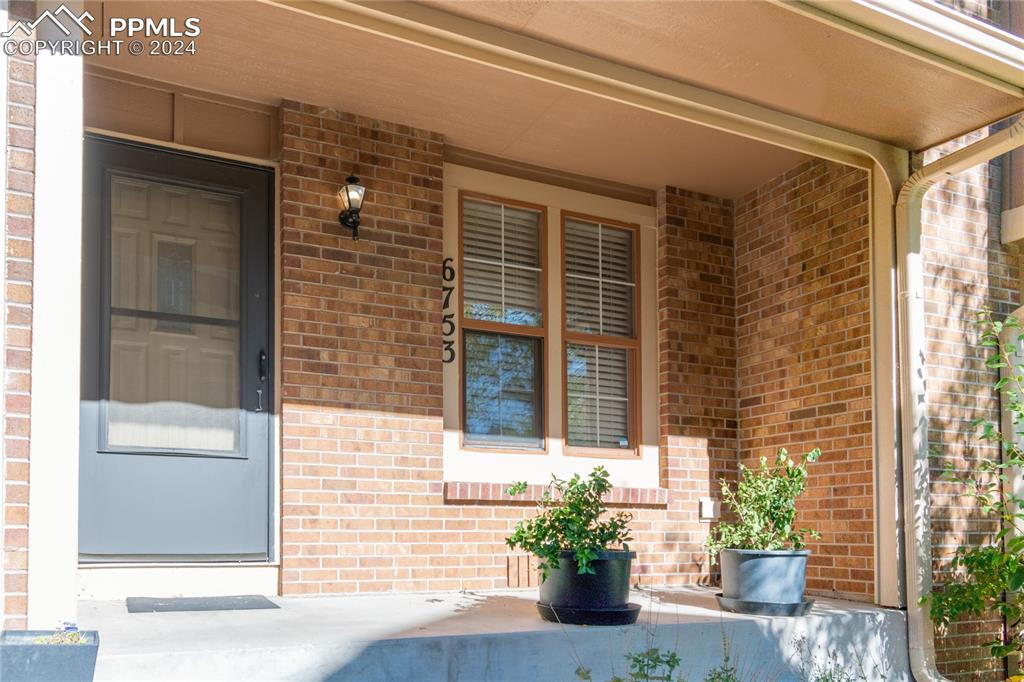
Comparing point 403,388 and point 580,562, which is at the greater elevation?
point 403,388

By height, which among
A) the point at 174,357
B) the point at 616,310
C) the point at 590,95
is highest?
the point at 590,95

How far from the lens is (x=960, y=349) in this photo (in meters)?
5.89

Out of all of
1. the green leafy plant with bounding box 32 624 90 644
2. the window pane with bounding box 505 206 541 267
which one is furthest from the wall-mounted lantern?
the green leafy plant with bounding box 32 624 90 644

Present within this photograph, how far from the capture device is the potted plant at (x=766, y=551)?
5.12 meters

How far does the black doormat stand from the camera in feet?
16.0

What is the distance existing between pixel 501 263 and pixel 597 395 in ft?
3.48

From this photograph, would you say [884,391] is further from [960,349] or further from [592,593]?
[592,593]

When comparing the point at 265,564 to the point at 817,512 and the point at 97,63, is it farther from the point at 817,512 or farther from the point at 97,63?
the point at 817,512

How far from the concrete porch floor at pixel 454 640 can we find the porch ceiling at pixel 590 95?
2433 mm

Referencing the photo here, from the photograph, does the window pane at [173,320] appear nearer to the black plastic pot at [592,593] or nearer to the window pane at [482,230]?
the window pane at [482,230]

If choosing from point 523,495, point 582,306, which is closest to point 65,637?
point 523,495

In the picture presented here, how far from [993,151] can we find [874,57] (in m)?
1.08

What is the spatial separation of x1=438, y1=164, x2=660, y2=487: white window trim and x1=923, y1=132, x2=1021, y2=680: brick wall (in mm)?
1796

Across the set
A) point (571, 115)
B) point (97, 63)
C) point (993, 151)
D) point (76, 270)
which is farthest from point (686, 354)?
point (76, 270)
